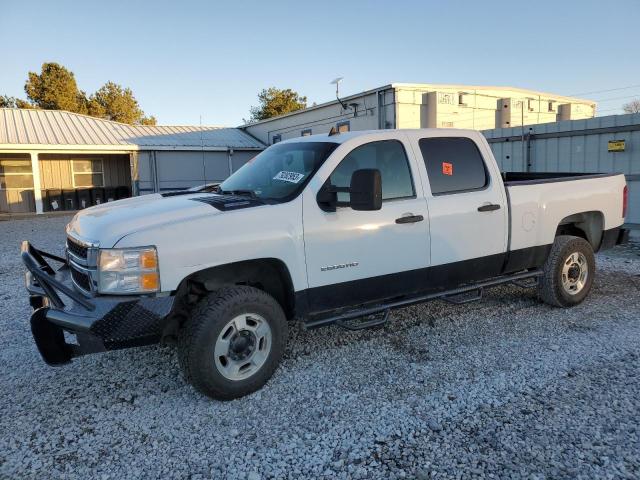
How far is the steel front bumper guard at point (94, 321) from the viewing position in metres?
3.24

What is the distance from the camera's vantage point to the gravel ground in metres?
2.87

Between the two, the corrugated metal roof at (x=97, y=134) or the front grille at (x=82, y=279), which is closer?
the front grille at (x=82, y=279)

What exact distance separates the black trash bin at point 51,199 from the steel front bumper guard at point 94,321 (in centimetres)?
2128

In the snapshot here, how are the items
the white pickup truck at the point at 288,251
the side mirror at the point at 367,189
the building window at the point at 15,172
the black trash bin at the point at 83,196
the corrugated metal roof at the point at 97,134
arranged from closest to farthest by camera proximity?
the white pickup truck at the point at 288,251 → the side mirror at the point at 367,189 → the corrugated metal roof at the point at 97,134 → the building window at the point at 15,172 → the black trash bin at the point at 83,196

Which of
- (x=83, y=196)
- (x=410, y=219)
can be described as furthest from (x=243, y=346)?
(x=83, y=196)

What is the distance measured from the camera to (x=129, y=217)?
3.59 metres

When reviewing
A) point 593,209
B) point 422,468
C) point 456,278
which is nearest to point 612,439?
point 422,468

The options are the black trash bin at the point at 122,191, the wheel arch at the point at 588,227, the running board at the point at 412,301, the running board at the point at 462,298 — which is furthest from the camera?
the black trash bin at the point at 122,191

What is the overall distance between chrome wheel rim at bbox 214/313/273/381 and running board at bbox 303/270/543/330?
405 millimetres

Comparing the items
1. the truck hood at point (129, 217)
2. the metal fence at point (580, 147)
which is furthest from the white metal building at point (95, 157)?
the truck hood at point (129, 217)

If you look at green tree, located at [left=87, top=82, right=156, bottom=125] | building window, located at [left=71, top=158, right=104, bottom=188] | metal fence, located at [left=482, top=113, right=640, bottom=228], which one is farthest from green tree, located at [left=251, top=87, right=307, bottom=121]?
metal fence, located at [left=482, top=113, right=640, bottom=228]

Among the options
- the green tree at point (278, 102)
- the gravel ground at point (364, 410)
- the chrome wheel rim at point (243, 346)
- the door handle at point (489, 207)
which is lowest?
the gravel ground at point (364, 410)

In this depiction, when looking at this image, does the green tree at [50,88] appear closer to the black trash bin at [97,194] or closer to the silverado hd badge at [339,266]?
the black trash bin at [97,194]

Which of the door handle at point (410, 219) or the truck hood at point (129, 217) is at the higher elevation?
the truck hood at point (129, 217)
